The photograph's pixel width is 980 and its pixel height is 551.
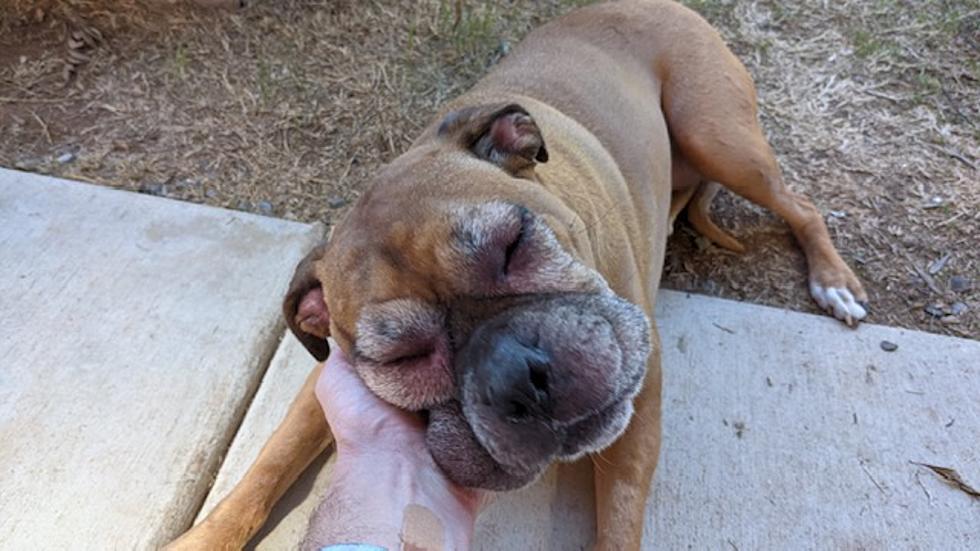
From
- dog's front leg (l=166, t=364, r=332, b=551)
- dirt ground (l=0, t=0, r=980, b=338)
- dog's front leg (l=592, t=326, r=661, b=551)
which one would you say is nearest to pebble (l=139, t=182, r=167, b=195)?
dirt ground (l=0, t=0, r=980, b=338)

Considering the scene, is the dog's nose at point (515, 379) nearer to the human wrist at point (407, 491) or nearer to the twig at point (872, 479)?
the human wrist at point (407, 491)

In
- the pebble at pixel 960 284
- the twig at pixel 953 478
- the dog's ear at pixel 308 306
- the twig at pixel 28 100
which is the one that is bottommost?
the twig at pixel 28 100

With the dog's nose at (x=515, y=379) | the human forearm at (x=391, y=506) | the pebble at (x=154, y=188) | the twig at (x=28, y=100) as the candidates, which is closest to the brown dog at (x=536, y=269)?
the dog's nose at (x=515, y=379)

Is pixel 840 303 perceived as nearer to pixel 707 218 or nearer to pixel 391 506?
pixel 707 218

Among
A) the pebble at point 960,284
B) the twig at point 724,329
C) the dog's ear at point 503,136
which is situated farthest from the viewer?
the pebble at point 960,284

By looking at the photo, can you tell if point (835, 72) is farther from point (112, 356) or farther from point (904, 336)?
point (112, 356)
